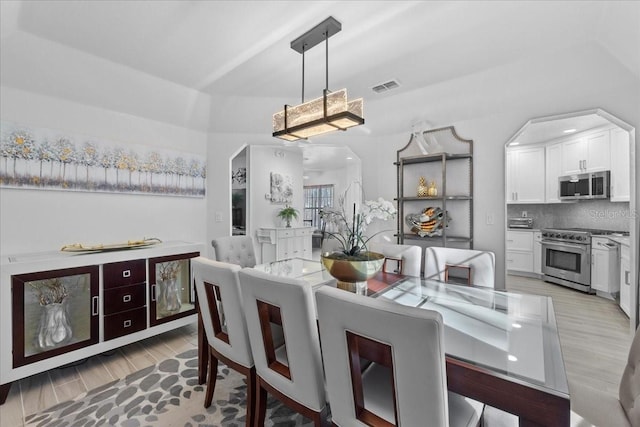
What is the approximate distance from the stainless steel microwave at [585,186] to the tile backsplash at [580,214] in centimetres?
30

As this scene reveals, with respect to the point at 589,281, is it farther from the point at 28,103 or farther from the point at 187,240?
the point at 28,103

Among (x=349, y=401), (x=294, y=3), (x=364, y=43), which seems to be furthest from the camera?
(x=364, y=43)

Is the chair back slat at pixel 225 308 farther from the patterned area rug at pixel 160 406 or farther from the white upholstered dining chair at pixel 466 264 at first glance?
the white upholstered dining chair at pixel 466 264

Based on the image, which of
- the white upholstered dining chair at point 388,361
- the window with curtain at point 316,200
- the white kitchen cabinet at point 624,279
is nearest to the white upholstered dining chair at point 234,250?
the white upholstered dining chair at point 388,361

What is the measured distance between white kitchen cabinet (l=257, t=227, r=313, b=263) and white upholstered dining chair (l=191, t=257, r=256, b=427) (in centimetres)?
330

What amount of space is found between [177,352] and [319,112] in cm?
242

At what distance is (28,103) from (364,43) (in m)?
2.82

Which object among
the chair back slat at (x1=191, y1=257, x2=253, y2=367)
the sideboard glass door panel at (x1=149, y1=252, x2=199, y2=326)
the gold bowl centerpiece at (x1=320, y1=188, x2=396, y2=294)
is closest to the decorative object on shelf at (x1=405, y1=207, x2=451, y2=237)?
the gold bowl centerpiece at (x1=320, y1=188, x2=396, y2=294)

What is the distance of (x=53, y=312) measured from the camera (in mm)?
2078

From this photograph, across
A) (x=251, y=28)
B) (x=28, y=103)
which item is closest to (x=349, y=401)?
(x=251, y=28)

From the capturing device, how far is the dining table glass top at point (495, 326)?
91 cm

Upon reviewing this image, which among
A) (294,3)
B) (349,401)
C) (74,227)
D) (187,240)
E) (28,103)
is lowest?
(349,401)

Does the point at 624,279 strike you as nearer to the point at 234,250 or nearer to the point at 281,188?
the point at 234,250

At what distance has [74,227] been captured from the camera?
2531 millimetres
